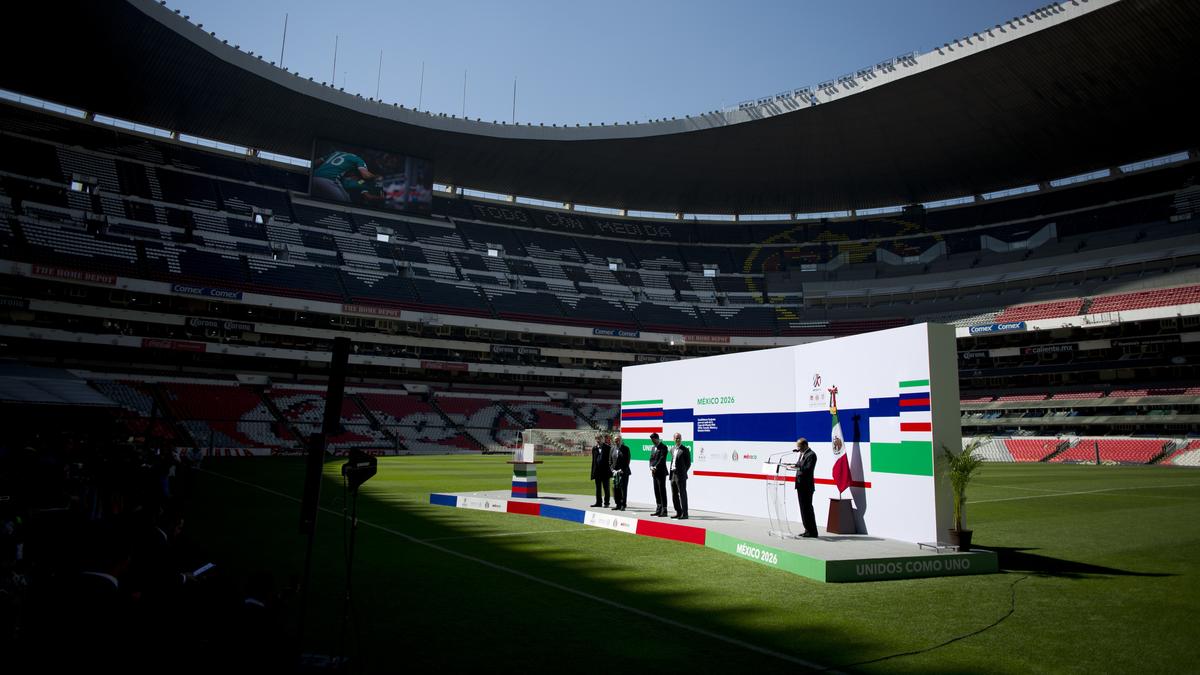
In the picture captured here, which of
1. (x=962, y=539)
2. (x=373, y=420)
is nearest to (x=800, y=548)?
(x=962, y=539)

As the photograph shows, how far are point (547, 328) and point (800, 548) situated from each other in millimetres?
51309

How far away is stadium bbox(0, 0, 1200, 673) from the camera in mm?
6879

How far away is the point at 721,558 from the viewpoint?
11266 millimetres

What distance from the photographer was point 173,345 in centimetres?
4750

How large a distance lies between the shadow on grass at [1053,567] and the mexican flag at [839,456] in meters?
2.67

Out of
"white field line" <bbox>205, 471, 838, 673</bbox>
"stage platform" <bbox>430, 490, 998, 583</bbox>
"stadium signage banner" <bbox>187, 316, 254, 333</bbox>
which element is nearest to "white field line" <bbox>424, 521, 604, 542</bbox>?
"white field line" <bbox>205, 471, 838, 673</bbox>

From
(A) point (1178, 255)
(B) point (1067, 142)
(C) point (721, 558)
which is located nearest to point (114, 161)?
(C) point (721, 558)

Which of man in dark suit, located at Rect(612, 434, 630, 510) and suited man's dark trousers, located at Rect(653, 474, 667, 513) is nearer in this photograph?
suited man's dark trousers, located at Rect(653, 474, 667, 513)


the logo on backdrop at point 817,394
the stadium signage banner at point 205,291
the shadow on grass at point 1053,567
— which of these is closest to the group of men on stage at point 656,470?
the logo on backdrop at point 817,394

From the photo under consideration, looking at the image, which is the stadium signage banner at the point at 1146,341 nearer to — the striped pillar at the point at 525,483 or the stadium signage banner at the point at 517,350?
the stadium signage banner at the point at 517,350

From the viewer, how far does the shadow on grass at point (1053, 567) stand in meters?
9.77

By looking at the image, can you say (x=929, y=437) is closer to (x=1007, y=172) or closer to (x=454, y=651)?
(x=454, y=651)

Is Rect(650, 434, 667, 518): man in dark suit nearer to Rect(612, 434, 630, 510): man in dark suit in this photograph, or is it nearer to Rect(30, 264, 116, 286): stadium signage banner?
Rect(612, 434, 630, 510): man in dark suit

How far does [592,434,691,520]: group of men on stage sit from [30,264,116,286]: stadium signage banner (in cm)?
4206
